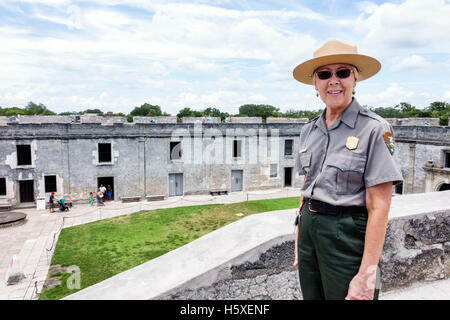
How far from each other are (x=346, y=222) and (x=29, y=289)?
1145 cm

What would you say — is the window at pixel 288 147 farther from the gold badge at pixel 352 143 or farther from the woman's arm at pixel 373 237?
the woman's arm at pixel 373 237

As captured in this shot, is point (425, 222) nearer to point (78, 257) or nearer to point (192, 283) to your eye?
point (192, 283)

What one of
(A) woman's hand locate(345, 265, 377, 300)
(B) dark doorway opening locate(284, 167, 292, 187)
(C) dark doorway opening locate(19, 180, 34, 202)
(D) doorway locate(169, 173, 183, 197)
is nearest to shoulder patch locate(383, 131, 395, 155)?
(A) woman's hand locate(345, 265, 377, 300)

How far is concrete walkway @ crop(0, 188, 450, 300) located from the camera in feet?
12.7

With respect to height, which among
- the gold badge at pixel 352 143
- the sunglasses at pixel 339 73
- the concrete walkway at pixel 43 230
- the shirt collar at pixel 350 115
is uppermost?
the sunglasses at pixel 339 73

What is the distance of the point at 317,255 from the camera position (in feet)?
7.71

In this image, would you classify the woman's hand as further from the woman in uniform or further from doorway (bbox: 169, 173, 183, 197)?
doorway (bbox: 169, 173, 183, 197)

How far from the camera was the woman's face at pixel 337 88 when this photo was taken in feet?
7.75

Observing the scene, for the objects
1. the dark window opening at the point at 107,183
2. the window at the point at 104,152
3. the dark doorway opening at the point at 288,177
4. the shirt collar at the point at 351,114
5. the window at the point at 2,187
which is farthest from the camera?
the dark doorway opening at the point at 288,177

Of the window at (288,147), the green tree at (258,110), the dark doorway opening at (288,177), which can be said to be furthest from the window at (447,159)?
Result: the green tree at (258,110)

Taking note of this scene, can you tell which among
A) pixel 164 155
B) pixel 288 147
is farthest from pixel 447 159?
pixel 164 155

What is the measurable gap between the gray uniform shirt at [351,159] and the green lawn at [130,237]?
9953mm

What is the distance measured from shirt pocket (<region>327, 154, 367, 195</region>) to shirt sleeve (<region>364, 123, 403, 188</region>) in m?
0.04

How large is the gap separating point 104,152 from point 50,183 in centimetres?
373
